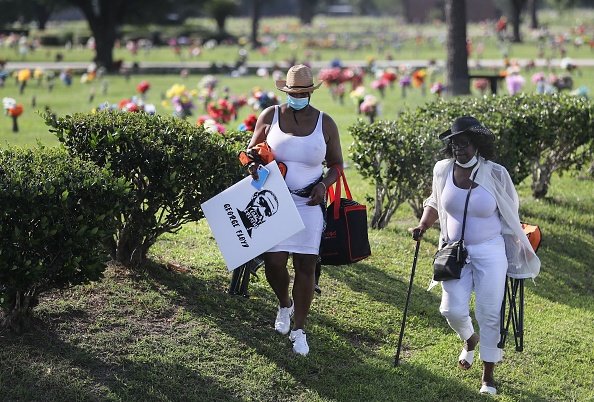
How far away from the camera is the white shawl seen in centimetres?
623

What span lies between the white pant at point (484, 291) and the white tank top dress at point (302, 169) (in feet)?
2.91

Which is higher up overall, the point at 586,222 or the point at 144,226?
the point at 144,226

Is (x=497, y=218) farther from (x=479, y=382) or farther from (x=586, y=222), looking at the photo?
(x=586, y=222)

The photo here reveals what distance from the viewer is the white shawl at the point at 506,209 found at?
6227 mm

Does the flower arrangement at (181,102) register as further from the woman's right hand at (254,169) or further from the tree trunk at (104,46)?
the tree trunk at (104,46)

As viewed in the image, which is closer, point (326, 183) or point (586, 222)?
point (326, 183)

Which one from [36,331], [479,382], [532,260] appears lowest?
[479,382]

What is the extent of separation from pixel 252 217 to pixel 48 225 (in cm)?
124

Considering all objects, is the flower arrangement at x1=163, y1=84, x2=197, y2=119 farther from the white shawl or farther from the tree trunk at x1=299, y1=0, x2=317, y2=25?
the tree trunk at x1=299, y1=0, x2=317, y2=25

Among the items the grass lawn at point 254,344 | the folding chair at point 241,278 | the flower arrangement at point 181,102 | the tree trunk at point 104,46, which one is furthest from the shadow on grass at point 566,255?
the tree trunk at point 104,46

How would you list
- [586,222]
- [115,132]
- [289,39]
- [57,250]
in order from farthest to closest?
[289,39] → [586,222] → [115,132] → [57,250]

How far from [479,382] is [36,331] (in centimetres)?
282

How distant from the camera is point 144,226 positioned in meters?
7.36

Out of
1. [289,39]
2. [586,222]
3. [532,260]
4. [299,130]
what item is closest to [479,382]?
[532,260]
